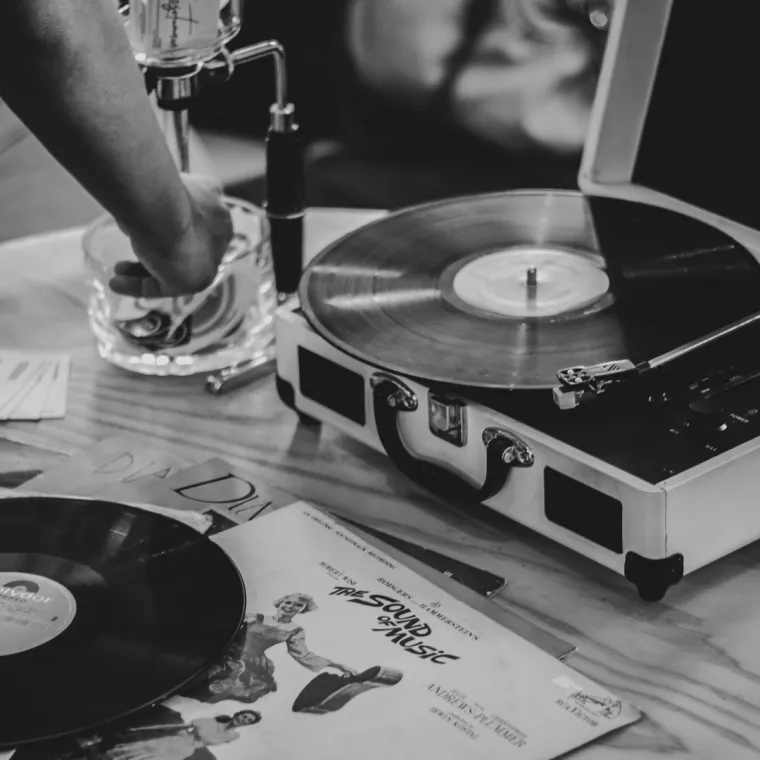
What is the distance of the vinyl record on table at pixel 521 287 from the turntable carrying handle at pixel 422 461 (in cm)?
5

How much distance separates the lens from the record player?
0.89 metres

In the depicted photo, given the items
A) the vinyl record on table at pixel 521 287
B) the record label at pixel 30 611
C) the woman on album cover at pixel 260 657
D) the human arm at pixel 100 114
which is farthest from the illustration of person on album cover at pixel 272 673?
the human arm at pixel 100 114

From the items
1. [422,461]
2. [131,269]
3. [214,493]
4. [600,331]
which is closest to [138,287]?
[131,269]

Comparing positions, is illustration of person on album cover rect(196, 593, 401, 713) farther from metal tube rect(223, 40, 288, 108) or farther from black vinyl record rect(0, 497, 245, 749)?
metal tube rect(223, 40, 288, 108)

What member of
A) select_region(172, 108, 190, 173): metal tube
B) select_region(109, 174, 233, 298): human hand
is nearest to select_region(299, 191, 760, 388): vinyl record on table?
select_region(109, 174, 233, 298): human hand

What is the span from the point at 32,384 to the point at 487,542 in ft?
1.69

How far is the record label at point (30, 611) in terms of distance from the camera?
2.64 feet

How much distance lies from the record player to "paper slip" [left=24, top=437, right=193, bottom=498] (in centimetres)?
14

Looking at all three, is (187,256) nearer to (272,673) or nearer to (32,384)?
(32,384)

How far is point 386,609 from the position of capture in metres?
0.88

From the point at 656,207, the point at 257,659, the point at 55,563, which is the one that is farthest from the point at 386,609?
the point at 656,207

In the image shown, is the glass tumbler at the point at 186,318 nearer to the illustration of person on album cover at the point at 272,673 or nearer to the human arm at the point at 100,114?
the human arm at the point at 100,114

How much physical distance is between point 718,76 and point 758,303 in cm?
32

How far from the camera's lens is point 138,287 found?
120 cm
